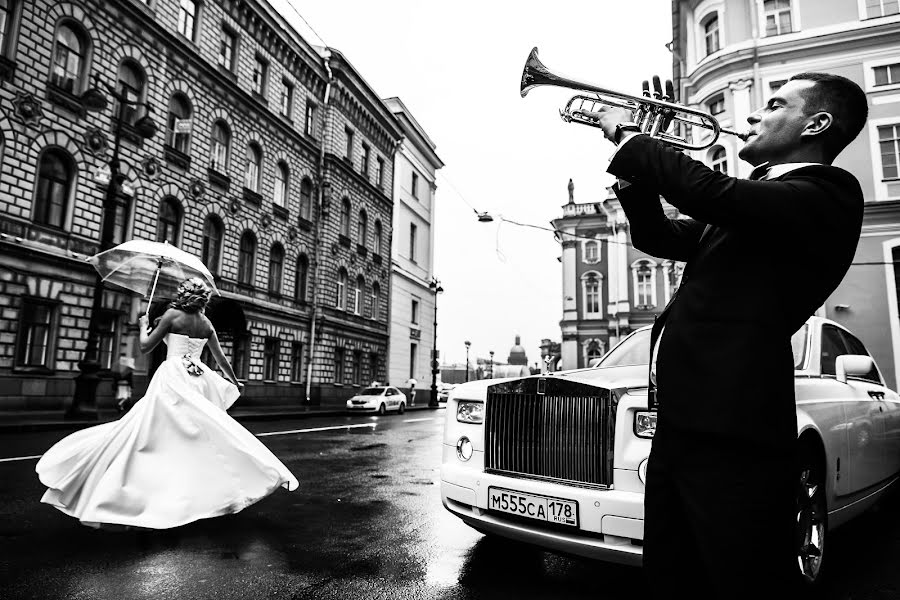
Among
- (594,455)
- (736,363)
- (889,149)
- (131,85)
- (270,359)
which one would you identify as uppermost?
(131,85)

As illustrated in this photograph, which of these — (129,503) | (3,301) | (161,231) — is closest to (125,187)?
(161,231)

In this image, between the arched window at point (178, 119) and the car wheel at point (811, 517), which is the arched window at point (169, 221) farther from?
the car wheel at point (811, 517)

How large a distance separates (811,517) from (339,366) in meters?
28.2

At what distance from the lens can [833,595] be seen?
3312mm

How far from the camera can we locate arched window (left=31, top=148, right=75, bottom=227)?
1594cm

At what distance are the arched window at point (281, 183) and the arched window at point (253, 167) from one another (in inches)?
46.7

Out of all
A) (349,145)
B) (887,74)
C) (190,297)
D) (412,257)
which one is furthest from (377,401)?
(887,74)

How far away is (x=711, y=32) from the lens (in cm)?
2506

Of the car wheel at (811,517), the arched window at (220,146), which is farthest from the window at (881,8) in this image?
the car wheel at (811,517)

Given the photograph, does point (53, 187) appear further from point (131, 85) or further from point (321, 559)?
point (321, 559)

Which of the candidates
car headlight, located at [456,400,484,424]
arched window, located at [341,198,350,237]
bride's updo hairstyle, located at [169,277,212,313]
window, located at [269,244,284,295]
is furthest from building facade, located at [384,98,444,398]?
car headlight, located at [456,400,484,424]

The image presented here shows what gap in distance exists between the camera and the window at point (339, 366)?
2996 cm

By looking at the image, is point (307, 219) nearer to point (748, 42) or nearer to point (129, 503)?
point (748, 42)

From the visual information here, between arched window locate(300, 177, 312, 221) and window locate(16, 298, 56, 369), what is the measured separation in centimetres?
1369
